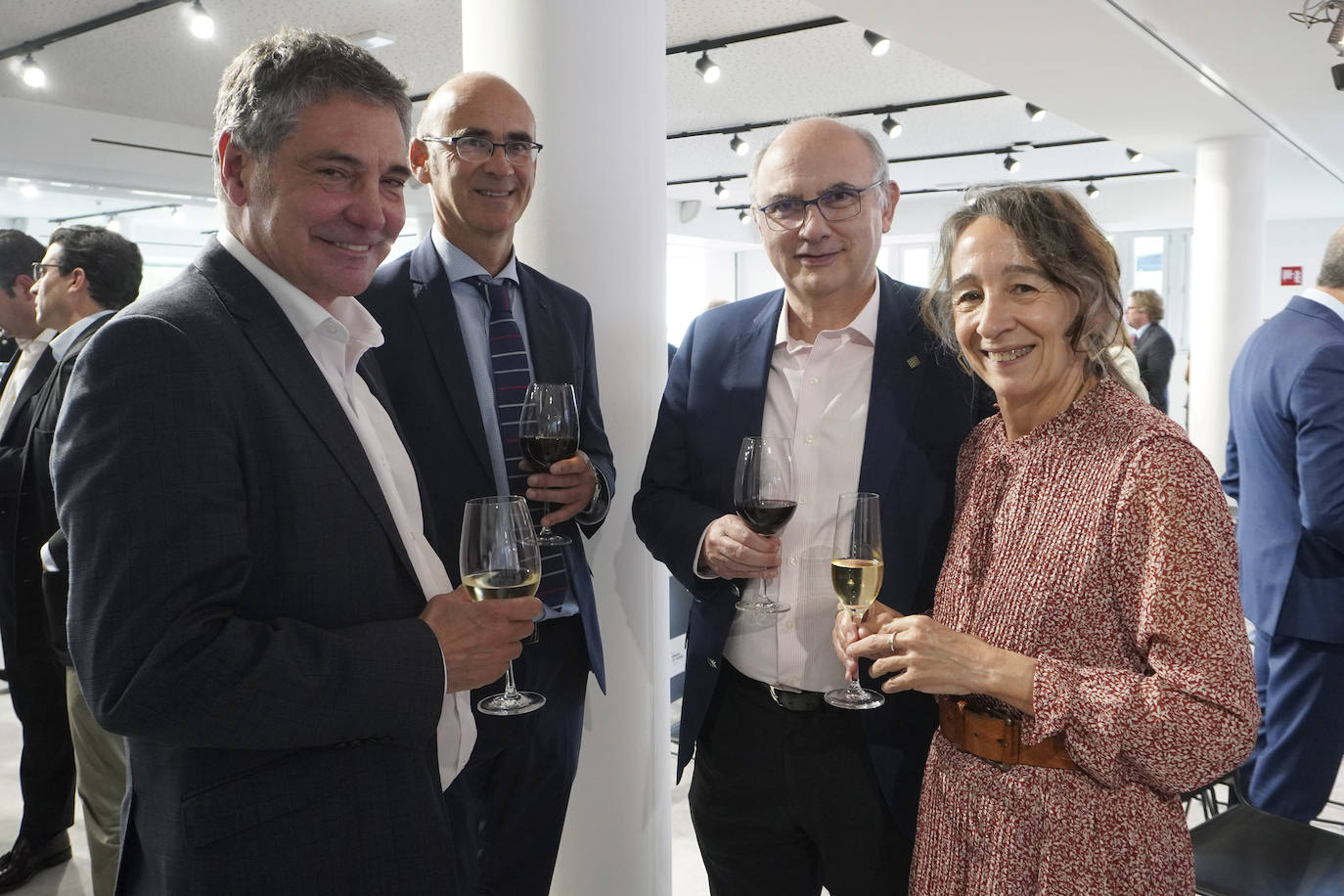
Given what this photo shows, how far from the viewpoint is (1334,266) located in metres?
2.85

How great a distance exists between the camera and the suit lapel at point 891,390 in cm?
178

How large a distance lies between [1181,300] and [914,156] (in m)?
6.87

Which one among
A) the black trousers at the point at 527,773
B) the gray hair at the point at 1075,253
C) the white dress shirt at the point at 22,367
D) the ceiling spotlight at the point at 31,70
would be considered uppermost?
the ceiling spotlight at the point at 31,70

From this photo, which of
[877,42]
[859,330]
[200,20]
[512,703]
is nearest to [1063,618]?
[859,330]

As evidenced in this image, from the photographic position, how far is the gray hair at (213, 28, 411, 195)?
1268 mm

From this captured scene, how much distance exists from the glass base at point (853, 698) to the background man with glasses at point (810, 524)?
15cm

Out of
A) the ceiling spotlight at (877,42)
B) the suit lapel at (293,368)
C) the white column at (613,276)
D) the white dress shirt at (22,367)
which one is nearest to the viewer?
the suit lapel at (293,368)

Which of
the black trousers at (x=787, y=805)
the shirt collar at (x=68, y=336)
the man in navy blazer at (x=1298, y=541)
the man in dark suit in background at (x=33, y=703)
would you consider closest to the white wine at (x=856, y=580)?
the black trousers at (x=787, y=805)

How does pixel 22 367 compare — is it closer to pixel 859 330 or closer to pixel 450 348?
pixel 450 348

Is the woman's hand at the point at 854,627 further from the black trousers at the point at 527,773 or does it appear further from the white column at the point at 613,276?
the white column at the point at 613,276

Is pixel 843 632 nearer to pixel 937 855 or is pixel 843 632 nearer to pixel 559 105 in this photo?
pixel 937 855

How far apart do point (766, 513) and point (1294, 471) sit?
1996 mm

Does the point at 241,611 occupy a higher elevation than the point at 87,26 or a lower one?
lower

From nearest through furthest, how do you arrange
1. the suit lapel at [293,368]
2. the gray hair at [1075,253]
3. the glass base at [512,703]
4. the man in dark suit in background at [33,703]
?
the suit lapel at [293,368] → the gray hair at [1075,253] → the glass base at [512,703] → the man in dark suit in background at [33,703]
